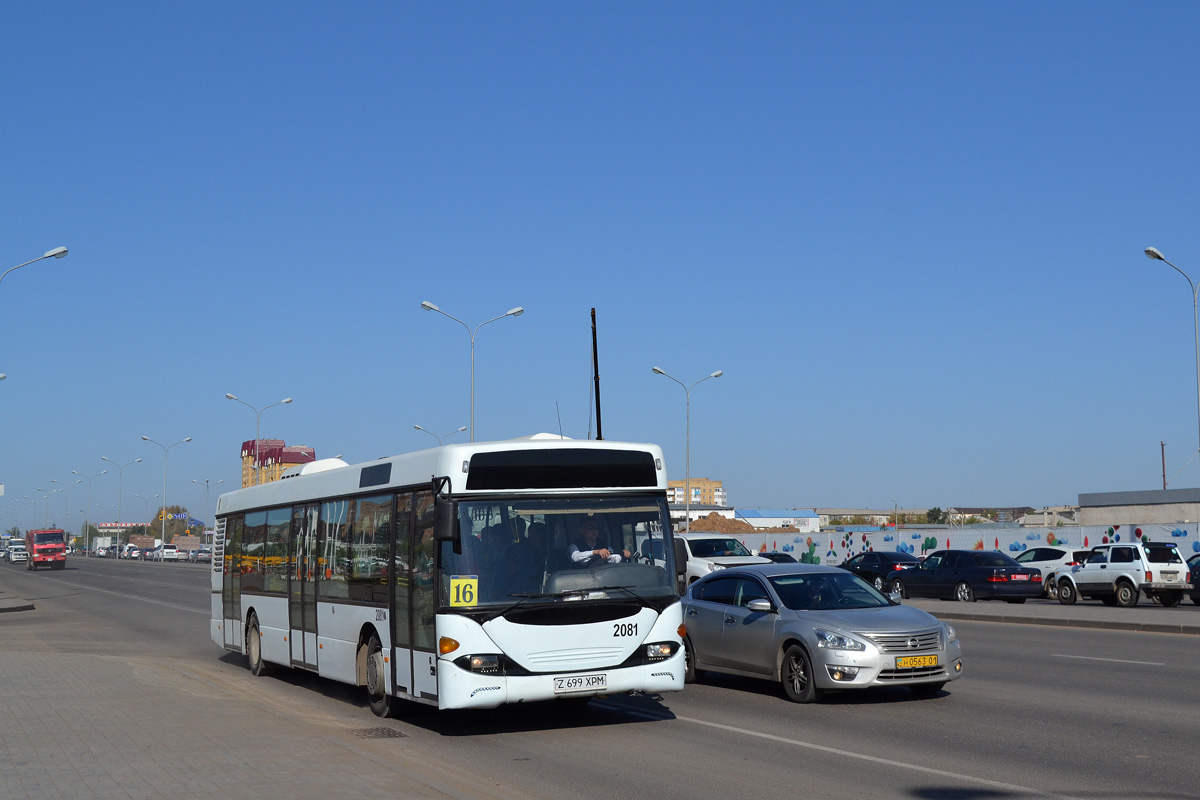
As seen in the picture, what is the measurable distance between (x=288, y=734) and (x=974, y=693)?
24.5 feet

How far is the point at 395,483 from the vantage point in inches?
485

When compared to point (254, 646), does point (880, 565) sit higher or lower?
lower

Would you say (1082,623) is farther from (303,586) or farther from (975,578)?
(303,586)

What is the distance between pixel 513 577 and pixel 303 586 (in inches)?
191

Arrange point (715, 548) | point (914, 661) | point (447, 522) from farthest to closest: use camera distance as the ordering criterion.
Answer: point (715, 548), point (914, 661), point (447, 522)

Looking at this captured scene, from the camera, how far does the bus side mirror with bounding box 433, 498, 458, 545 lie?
10.6 m

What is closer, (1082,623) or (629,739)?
(629,739)

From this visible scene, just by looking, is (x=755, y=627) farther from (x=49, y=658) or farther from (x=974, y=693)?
(x=49, y=658)

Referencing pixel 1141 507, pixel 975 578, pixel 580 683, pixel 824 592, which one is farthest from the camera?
pixel 1141 507

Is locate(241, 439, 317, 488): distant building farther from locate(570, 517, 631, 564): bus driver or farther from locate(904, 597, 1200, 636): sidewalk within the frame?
locate(570, 517, 631, 564): bus driver

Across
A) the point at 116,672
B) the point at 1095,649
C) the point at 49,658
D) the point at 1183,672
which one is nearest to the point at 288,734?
the point at 116,672

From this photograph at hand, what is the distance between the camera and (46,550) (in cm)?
8169

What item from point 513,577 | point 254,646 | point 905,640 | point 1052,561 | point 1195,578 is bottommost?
point 1195,578

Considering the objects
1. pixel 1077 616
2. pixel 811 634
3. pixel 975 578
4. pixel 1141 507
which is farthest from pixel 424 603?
pixel 1141 507
